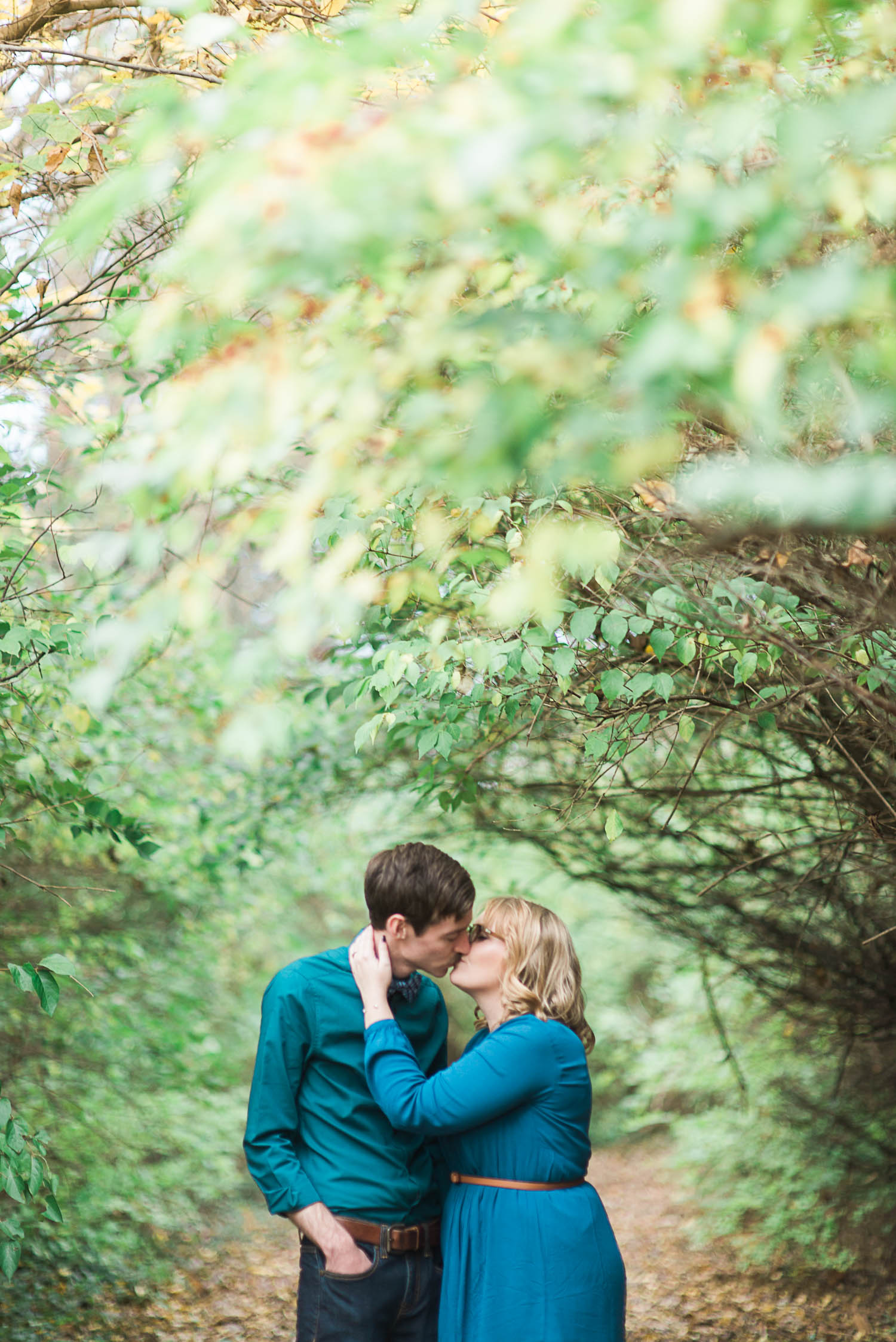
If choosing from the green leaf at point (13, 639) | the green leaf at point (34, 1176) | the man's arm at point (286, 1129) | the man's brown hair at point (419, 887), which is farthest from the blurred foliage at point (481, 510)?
the man's arm at point (286, 1129)

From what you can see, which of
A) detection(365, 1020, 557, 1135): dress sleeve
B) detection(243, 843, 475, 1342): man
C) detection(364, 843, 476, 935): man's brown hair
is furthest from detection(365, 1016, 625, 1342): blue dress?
detection(364, 843, 476, 935): man's brown hair

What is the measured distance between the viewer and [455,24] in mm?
2531

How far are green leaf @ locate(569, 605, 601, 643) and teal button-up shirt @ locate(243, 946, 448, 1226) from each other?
3.17 feet

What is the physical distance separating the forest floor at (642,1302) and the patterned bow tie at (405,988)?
3865mm

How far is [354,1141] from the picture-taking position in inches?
96.7

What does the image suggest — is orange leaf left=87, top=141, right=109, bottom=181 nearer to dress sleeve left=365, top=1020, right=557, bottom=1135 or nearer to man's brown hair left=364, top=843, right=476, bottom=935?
man's brown hair left=364, top=843, right=476, bottom=935

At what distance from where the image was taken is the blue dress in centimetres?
226

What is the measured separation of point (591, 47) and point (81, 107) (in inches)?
Answer: 104

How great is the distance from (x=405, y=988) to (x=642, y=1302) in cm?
479

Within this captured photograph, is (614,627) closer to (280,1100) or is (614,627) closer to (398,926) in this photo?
(398,926)

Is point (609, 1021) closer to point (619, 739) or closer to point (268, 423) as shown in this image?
point (619, 739)

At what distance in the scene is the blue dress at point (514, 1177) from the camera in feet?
7.41

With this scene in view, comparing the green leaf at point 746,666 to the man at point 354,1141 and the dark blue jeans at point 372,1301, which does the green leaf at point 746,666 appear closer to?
the man at point 354,1141

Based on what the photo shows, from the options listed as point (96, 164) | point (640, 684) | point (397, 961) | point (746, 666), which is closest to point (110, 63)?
point (96, 164)
